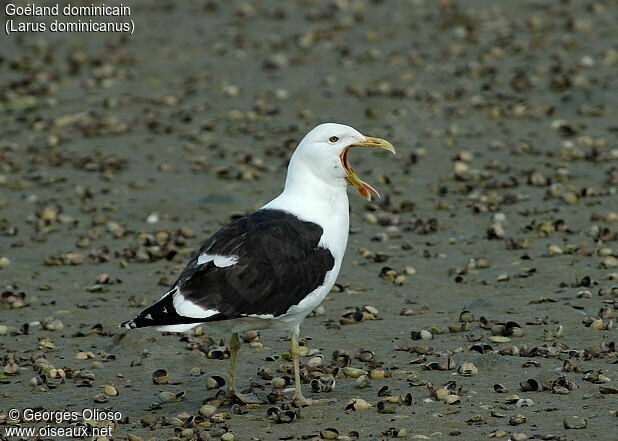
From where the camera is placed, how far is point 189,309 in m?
6.83

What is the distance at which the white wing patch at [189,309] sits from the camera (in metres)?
6.80

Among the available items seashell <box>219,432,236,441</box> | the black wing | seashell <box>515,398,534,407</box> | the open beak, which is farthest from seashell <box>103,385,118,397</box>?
seashell <box>515,398,534,407</box>

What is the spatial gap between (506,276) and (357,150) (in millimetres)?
4782

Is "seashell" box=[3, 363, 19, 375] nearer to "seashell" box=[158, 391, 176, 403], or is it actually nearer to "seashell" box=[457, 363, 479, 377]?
"seashell" box=[158, 391, 176, 403]

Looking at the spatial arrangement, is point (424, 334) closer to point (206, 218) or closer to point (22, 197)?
point (206, 218)

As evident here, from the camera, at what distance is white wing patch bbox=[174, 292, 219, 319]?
680cm

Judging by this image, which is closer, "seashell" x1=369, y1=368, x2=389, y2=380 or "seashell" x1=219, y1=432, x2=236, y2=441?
"seashell" x1=219, y1=432, x2=236, y2=441

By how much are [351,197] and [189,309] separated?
6121mm

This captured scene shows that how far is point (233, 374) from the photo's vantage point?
746cm

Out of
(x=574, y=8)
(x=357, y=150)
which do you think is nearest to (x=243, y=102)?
(x=357, y=150)

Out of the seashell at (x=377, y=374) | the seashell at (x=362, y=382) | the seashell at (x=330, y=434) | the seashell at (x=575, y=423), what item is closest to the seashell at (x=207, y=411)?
the seashell at (x=330, y=434)

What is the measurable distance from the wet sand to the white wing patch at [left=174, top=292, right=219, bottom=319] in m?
0.73

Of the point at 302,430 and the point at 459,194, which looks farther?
the point at 459,194

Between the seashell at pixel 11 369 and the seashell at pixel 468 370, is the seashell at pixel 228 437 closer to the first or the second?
the seashell at pixel 468 370
